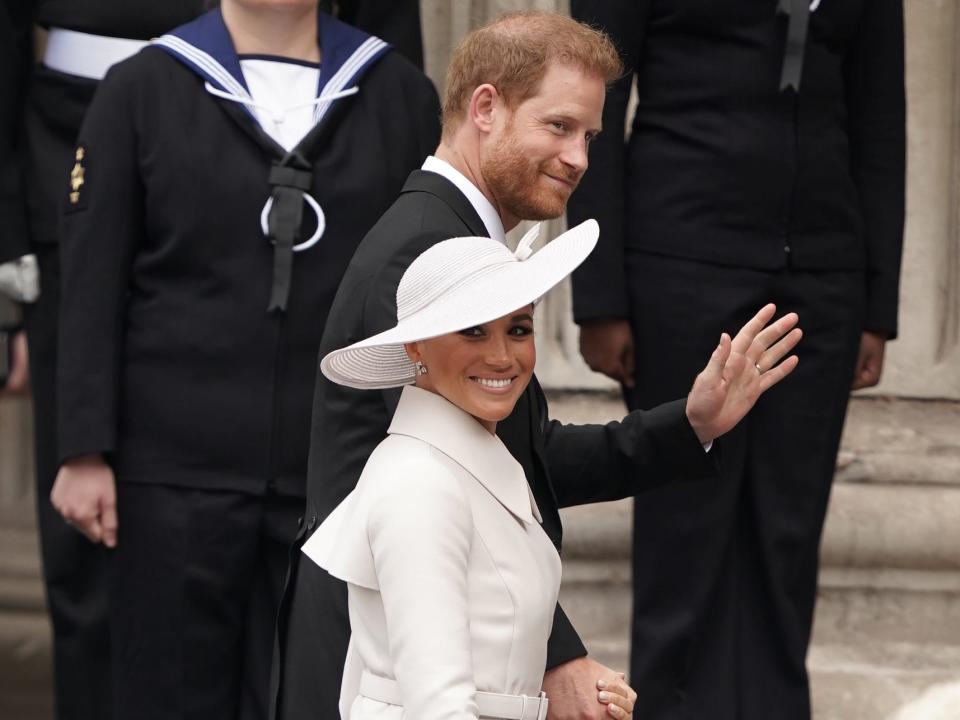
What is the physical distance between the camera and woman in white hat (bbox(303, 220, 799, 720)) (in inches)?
85.3

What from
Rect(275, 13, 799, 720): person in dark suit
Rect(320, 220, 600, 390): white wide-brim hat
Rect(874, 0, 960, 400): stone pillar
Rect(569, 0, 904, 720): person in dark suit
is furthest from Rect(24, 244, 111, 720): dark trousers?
Rect(874, 0, 960, 400): stone pillar

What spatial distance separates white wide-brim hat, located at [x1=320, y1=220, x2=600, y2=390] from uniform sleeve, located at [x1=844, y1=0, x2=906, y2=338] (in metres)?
1.50

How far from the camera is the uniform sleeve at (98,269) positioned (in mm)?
3432

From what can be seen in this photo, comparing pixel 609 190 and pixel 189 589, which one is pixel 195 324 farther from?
pixel 609 190

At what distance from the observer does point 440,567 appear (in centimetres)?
217

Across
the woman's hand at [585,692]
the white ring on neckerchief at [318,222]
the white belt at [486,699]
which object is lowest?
the woman's hand at [585,692]

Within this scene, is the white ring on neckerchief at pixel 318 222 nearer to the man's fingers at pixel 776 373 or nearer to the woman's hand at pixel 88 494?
the woman's hand at pixel 88 494

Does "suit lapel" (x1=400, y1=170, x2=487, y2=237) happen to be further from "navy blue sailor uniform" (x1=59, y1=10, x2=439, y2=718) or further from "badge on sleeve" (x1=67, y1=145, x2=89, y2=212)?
"badge on sleeve" (x1=67, y1=145, x2=89, y2=212)

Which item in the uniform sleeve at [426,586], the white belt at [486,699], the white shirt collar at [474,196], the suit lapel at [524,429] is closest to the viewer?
the uniform sleeve at [426,586]

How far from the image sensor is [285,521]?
348 centimetres

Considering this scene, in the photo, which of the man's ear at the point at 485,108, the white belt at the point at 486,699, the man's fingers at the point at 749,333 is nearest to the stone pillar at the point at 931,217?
the man's ear at the point at 485,108

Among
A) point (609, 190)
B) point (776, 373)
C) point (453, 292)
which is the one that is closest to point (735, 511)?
point (609, 190)

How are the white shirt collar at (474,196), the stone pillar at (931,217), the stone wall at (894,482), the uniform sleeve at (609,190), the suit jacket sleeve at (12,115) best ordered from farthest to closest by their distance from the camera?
the stone pillar at (931,217) < the stone wall at (894,482) < the suit jacket sleeve at (12,115) < the uniform sleeve at (609,190) < the white shirt collar at (474,196)

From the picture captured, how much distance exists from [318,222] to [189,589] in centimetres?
62
